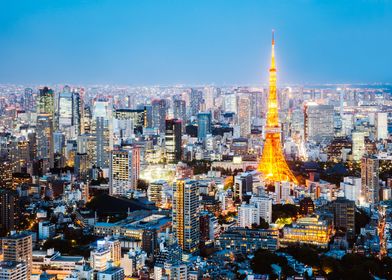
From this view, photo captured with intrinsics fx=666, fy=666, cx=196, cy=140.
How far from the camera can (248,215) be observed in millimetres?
10344

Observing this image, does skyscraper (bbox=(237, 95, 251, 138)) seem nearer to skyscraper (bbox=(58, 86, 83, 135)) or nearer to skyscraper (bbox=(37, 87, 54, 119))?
skyscraper (bbox=(58, 86, 83, 135))

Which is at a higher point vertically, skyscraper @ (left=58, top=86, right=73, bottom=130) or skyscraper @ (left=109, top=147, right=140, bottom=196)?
skyscraper @ (left=58, top=86, right=73, bottom=130)

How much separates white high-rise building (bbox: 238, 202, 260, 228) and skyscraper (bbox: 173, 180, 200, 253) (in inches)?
44.3

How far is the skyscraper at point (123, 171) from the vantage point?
13.7m

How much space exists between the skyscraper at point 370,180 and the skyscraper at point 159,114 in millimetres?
10411

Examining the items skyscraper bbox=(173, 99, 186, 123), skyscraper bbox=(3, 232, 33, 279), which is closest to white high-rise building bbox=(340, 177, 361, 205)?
skyscraper bbox=(3, 232, 33, 279)

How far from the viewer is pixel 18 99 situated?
19.8 meters

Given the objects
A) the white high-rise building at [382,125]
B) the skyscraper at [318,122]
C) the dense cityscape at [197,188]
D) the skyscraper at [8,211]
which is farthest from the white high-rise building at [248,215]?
the skyscraper at [318,122]

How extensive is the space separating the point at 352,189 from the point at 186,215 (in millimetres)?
4515

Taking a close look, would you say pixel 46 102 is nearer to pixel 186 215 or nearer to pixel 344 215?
pixel 186 215

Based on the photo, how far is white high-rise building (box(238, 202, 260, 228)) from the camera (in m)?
10.3

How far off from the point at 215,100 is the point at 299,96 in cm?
419

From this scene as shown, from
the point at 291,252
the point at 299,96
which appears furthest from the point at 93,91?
the point at 291,252

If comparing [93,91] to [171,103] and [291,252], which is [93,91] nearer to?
[171,103]
